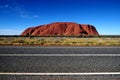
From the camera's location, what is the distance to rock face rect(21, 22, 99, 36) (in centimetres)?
15875

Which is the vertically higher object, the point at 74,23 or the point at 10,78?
the point at 74,23

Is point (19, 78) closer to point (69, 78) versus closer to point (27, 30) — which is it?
point (69, 78)

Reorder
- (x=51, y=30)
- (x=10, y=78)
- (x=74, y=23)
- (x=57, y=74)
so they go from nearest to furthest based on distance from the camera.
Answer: (x=10, y=78)
(x=57, y=74)
(x=51, y=30)
(x=74, y=23)

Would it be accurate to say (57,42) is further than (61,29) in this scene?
No

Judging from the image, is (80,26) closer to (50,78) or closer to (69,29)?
(69,29)

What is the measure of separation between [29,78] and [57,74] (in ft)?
2.49

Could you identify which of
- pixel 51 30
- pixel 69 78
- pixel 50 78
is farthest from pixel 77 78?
pixel 51 30

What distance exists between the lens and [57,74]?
189 inches

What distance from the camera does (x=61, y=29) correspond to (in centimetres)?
16312

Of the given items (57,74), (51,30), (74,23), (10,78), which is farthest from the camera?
(74,23)

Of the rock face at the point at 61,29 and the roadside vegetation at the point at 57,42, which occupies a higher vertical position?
the rock face at the point at 61,29

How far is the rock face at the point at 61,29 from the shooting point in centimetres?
15875

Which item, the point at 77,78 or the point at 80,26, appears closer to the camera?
the point at 77,78

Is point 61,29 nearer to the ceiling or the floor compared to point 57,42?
nearer to the ceiling
